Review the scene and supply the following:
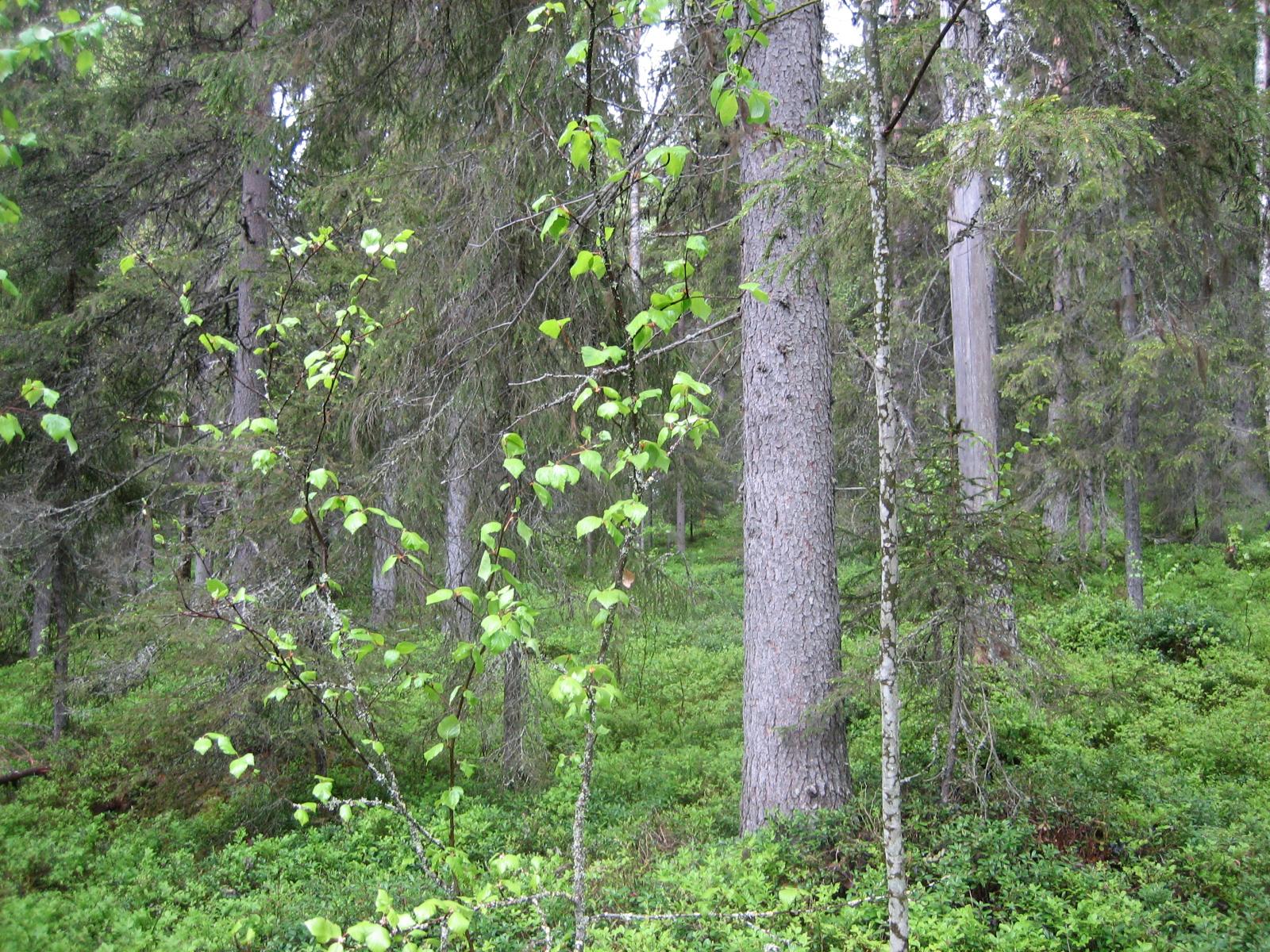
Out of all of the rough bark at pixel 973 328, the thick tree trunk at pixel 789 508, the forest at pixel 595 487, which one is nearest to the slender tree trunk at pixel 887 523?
the forest at pixel 595 487

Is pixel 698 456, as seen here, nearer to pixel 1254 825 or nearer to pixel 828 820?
pixel 828 820

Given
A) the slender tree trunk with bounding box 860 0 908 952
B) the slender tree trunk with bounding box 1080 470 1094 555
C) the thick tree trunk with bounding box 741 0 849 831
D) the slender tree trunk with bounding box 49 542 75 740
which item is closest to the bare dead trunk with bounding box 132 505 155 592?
the slender tree trunk with bounding box 49 542 75 740

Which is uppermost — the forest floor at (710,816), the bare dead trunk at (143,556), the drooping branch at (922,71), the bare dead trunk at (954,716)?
the drooping branch at (922,71)

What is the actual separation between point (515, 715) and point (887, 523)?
16.0 ft

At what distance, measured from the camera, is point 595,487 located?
725 centimetres

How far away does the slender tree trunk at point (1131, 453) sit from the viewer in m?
11.5

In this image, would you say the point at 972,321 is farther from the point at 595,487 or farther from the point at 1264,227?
the point at 595,487

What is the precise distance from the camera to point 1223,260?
8.53 m

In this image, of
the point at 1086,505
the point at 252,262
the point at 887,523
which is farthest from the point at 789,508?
the point at 1086,505

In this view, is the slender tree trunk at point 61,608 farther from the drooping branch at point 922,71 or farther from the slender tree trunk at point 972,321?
the slender tree trunk at point 972,321

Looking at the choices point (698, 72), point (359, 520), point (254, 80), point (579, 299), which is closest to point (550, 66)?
point (698, 72)

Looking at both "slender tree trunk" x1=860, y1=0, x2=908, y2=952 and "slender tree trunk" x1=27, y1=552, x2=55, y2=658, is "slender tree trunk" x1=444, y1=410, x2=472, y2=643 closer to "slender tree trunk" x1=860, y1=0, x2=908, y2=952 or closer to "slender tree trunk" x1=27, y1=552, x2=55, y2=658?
"slender tree trunk" x1=860, y1=0, x2=908, y2=952

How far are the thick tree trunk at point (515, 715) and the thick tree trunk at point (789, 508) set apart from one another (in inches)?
87.4

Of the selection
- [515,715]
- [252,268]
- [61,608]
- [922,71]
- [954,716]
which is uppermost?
[252,268]
